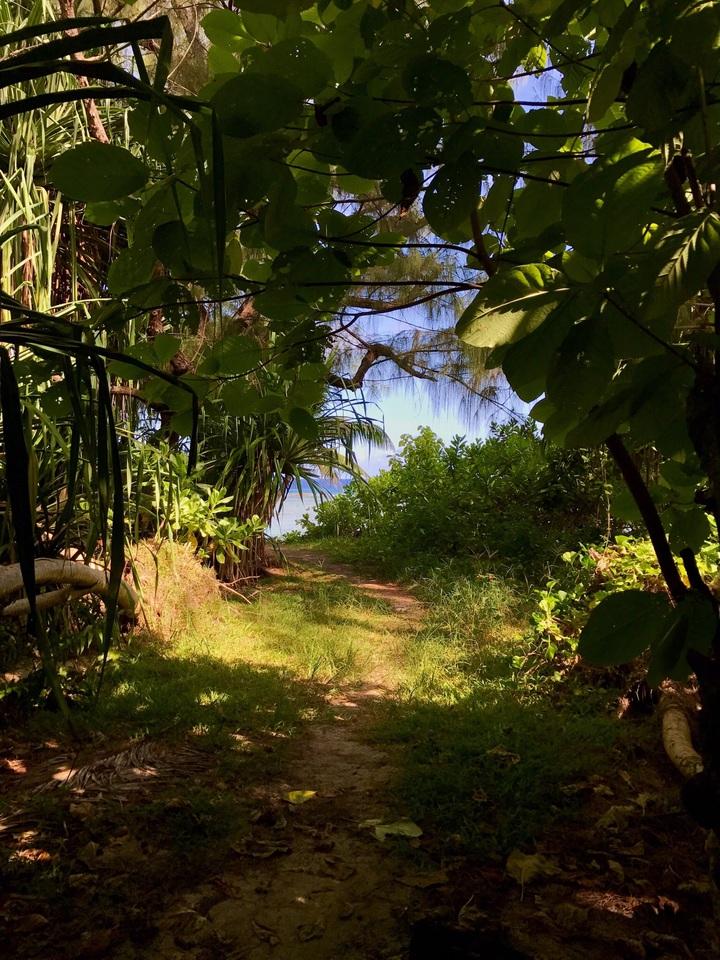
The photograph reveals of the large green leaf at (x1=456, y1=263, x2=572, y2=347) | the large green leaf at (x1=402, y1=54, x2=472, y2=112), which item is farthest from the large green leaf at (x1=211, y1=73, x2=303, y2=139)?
the large green leaf at (x1=456, y1=263, x2=572, y2=347)

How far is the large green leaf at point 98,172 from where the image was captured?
0.74 m

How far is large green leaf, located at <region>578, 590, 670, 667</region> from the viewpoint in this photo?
2.48ft

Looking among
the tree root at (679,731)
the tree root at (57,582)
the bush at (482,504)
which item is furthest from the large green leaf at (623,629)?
the bush at (482,504)

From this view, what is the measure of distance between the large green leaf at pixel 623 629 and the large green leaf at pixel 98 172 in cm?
77

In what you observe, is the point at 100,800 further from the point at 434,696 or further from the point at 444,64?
the point at 444,64

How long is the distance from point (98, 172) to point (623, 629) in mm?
835

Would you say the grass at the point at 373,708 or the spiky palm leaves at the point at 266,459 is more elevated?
the spiky palm leaves at the point at 266,459

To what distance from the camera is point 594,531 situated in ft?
20.1

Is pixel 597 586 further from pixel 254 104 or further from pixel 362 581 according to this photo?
pixel 254 104

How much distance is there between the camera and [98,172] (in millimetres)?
741

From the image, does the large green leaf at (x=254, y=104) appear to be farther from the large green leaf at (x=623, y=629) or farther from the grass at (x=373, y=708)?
the grass at (x=373, y=708)

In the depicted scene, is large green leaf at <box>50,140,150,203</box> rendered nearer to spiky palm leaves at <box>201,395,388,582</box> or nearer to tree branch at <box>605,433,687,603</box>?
tree branch at <box>605,433,687,603</box>

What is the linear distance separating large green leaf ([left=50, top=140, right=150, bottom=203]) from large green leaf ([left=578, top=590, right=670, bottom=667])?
30.2 inches

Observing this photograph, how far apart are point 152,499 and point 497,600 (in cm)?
257
